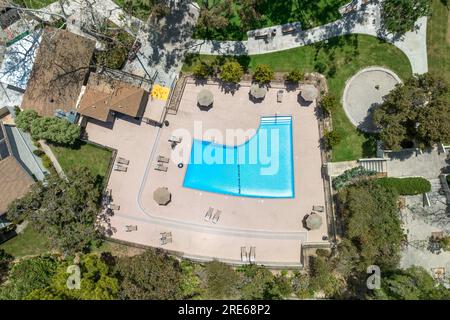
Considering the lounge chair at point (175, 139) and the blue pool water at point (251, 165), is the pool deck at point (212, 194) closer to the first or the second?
the lounge chair at point (175, 139)

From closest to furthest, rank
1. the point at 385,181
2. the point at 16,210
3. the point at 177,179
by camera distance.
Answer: the point at 16,210
the point at 385,181
the point at 177,179

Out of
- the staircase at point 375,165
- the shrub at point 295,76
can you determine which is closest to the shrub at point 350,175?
the staircase at point 375,165

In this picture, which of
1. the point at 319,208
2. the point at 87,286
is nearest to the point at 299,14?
the point at 319,208

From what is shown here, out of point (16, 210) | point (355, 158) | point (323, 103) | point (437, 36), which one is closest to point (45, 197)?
point (16, 210)

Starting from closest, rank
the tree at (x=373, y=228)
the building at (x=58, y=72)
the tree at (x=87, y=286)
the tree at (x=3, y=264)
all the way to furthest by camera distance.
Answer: the tree at (x=87, y=286) < the tree at (x=373, y=228) < the building at (x=58, y=72) < the tree at (x=3, y=264)

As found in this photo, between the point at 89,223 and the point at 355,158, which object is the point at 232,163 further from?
the point at 89,223

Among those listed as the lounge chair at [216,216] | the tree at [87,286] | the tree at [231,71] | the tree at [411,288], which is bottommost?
the tree at [87,286]

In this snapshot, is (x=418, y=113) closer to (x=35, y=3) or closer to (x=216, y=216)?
(x=216, y=216)
